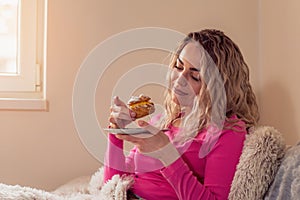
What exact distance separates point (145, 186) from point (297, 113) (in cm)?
67

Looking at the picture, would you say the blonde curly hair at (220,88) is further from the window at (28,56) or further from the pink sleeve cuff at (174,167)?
the window at (28,56)

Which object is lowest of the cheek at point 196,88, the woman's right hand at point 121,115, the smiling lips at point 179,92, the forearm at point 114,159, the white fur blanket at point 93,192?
the white fur blanket at point 93,192

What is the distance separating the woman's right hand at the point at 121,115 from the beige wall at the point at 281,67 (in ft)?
2.33

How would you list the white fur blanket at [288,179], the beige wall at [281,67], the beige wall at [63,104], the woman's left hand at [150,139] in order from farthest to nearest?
the beige wall at [63,104] < the beige wall at [281,67] < the woman's left hand at [150,139] < the white fur blanket at [288,179]

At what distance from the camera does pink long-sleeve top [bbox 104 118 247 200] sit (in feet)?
4.15

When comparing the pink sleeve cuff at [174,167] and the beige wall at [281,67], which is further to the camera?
the beige wall at [281,67]

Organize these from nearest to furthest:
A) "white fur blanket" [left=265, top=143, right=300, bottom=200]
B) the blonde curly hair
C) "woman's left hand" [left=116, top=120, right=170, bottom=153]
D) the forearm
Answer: "white fur blanket" [left=265, top=143, right=300, bottom=200]
"woman's left hand" [left=116, top=120, right=170, bottom=153]
the blonde curly hair
the forearm

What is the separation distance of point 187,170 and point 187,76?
29 centimetres

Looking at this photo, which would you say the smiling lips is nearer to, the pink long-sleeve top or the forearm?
the pink long-sleeve top

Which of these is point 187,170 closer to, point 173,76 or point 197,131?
point 197,131

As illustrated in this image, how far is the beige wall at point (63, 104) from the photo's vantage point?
199 cm

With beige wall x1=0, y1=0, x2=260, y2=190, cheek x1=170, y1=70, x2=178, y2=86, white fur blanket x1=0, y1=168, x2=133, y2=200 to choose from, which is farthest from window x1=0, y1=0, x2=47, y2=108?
cheek x1=170, y1=70, x2=178, y2=86

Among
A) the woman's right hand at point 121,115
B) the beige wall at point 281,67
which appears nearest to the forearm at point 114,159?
the woman's right hand at point 121,115

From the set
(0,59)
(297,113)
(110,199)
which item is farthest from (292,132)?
(0,59)
